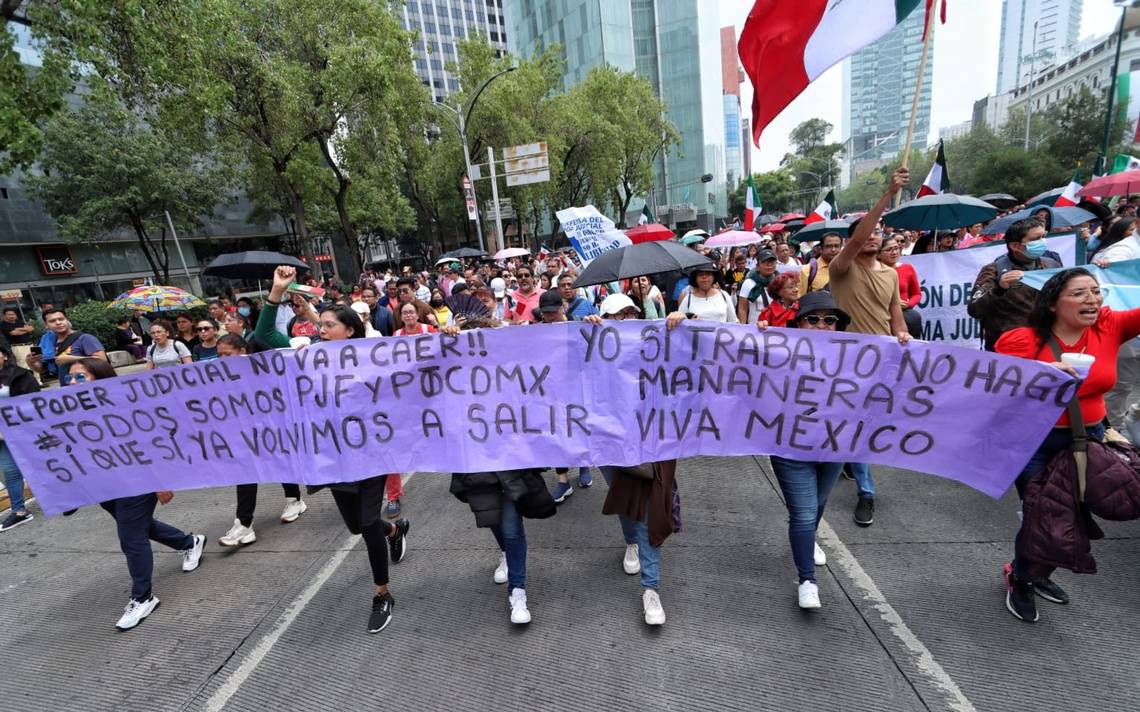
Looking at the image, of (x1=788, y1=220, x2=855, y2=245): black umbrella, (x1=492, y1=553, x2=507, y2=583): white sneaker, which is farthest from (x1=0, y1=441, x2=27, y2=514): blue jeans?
(x1=788, y1=220, x2=855, y2=245): black umbrella

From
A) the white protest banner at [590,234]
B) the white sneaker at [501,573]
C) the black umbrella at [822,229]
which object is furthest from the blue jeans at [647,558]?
the black umbrella at [822,229]

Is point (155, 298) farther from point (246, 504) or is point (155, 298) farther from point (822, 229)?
point (822, 229)

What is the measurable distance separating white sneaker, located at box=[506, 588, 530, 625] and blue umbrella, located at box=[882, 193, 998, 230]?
243 inches

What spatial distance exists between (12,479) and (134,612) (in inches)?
117

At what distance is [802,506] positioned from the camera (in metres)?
2.82

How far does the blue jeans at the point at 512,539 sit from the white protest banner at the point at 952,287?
194 inches

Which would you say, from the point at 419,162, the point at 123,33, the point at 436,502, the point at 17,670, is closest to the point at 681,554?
the point at 436,502

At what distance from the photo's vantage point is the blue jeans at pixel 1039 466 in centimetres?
249

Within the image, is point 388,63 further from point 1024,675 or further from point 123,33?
point 1024,675

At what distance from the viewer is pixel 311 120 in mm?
14922

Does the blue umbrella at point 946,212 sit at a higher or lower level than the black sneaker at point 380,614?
higher

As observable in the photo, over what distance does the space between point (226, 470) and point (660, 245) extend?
11.9 feet

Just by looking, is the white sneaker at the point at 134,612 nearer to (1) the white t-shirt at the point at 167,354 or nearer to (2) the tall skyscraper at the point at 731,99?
(1) the white t-shirt at the point at 167,354

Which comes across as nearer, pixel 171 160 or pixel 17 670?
pixel 17 670
